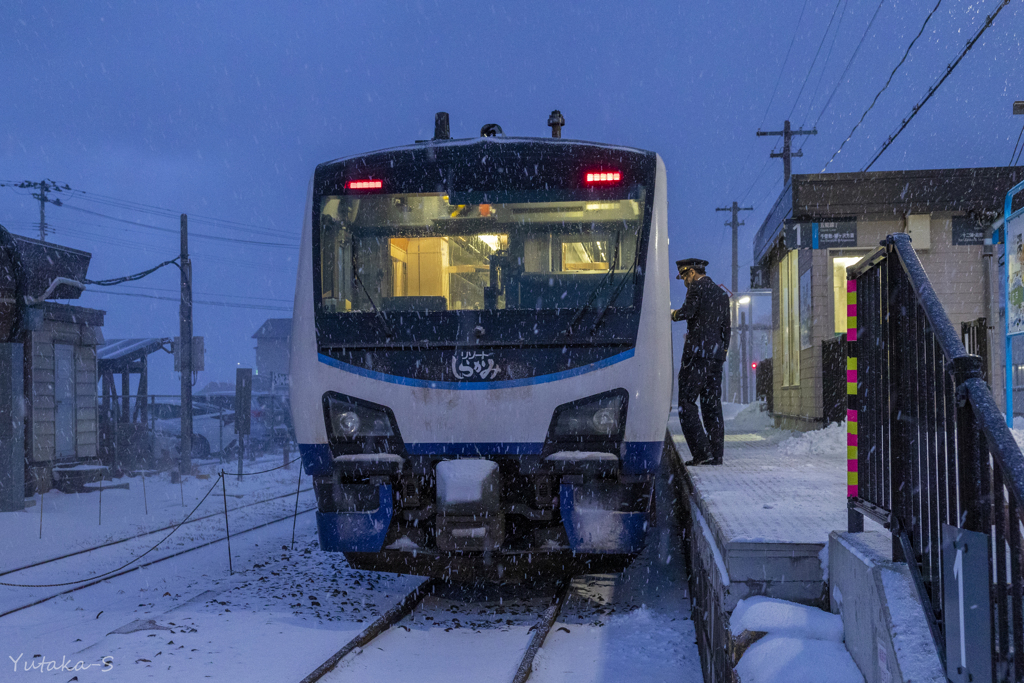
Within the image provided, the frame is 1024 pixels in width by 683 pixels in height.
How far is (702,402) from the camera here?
25.6ft

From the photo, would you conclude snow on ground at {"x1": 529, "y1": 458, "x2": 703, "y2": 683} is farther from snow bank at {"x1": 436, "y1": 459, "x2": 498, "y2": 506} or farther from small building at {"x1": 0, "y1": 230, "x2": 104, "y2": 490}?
small building at {"x1": 0, "y1": 230, "x2": 104, "y2": 490}

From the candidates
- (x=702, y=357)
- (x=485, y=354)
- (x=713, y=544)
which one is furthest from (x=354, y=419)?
(x=702, y=357)

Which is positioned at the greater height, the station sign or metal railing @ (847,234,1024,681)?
the station sign

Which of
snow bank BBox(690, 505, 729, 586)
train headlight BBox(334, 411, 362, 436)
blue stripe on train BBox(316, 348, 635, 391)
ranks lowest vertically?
snow bank BBox(690, 505, 729, 586)

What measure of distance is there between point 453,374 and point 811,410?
8.64 meters

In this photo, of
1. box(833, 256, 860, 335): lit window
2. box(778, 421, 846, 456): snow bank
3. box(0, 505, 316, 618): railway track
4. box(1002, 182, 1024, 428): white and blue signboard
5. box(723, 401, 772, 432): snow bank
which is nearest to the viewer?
box(0, 505, 316, 618): railway track

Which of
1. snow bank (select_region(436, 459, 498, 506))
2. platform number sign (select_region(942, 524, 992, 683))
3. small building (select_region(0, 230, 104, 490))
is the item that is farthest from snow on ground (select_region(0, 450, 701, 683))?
small building (select_region(0, 230, 104, 490))

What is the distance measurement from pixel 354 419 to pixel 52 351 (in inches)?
521

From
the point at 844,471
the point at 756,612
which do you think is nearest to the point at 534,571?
the point at 756,612

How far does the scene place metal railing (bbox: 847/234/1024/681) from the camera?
7.53 ft

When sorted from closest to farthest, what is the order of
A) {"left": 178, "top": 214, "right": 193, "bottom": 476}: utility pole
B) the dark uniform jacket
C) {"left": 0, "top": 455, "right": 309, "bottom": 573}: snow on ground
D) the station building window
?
the dark uniform jacket < {"left": 0, "top": 455, "right": 309, "bottom": 573}: snow on ground < the station building window < {"left": 178, "top": 214, "right": 193, "bottom": 476}: utility pole

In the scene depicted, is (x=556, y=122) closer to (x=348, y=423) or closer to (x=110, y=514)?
(x=348, y=423)

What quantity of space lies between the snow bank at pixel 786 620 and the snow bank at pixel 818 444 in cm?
583

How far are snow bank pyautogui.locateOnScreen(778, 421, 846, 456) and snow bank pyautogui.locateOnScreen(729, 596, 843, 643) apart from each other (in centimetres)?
583
